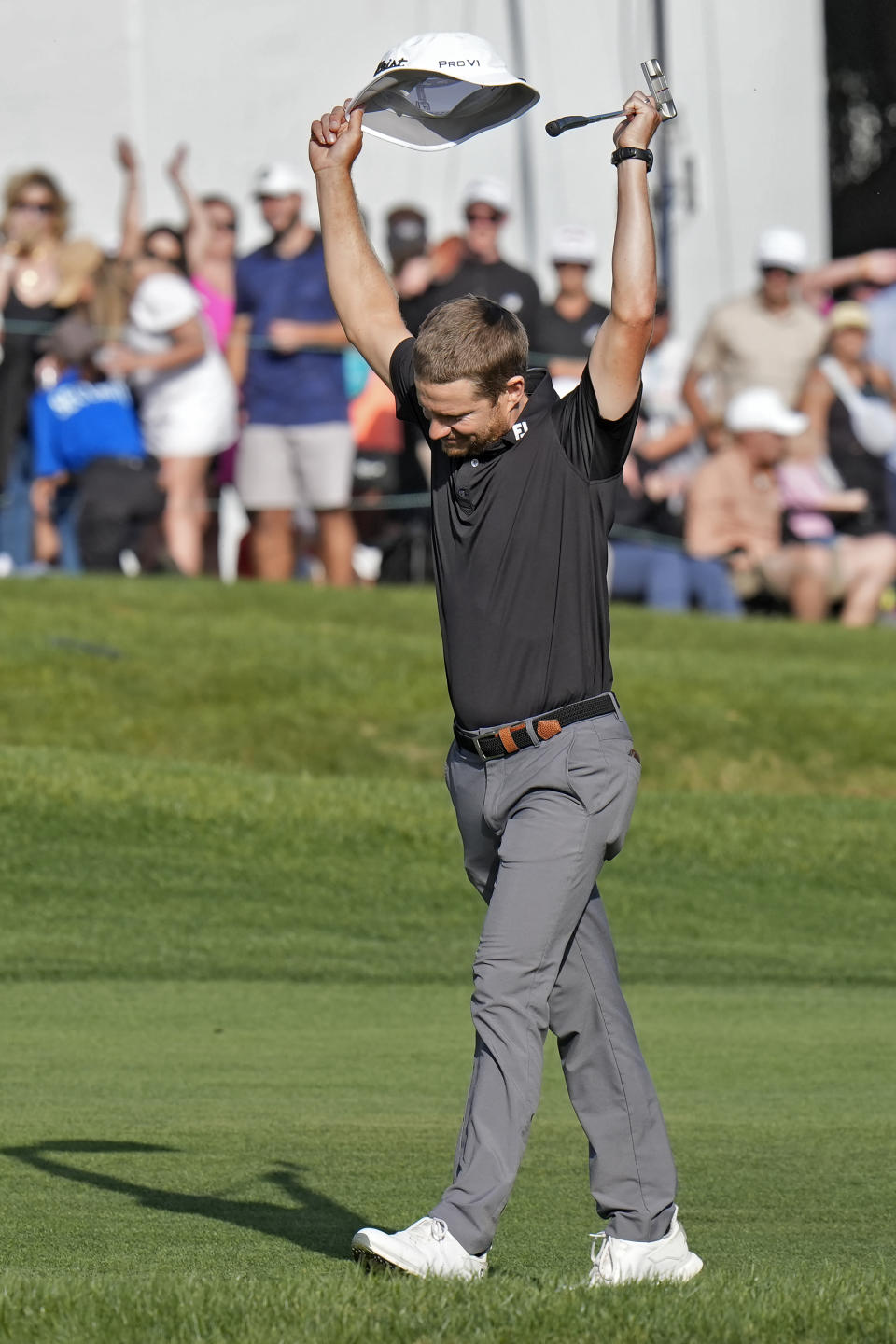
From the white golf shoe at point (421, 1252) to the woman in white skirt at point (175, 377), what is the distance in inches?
490

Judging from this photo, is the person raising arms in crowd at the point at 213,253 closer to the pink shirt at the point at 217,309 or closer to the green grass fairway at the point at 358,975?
the pink shirt at the point at 217,309

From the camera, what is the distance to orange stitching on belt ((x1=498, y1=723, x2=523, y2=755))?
4.42 m

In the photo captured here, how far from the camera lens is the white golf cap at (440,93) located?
4855 millimetres

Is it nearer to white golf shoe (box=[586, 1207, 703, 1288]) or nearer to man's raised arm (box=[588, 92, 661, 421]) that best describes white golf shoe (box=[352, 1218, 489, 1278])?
white golf shoe (box=[586, 1207, 703, 1288])

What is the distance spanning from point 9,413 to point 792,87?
12.7 metres

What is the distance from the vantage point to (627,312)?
432 centimetres

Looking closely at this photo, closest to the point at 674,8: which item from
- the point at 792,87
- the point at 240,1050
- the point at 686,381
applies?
the point at 792,87

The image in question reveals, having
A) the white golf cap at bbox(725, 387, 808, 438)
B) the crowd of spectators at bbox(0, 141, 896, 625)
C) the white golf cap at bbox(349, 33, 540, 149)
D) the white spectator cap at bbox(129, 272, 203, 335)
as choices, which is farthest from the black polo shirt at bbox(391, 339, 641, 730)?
the white golf cap at bbox(725, 387, 808, 438)

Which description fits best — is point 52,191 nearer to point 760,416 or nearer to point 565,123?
point 760,416

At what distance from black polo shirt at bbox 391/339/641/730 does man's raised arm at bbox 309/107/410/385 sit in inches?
22.5

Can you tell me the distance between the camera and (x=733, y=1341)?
12.7ft

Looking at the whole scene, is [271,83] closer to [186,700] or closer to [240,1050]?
[186,700]

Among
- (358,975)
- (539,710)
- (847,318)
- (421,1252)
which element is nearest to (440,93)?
(539,710)

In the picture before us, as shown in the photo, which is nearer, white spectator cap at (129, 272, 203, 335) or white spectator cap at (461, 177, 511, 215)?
white spectator cap at (129, 272, 203, 335)
